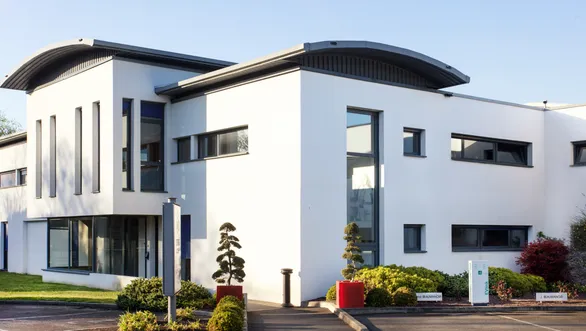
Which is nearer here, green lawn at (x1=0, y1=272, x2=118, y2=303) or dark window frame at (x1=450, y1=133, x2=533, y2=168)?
green lawn at (x1=0, y1=272, x2=118, y2=303)

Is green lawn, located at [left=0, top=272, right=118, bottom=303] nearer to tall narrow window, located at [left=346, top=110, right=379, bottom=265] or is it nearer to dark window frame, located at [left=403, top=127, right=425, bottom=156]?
tall narrow window, located at [left=346, top=110, right=379, bottom=265]

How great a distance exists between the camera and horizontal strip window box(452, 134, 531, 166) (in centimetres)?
2214

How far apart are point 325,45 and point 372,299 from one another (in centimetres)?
624

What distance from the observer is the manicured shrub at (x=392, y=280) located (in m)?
17.1

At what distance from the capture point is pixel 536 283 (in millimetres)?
20125

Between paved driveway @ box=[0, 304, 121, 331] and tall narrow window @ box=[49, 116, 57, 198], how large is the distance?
7780 millimetres

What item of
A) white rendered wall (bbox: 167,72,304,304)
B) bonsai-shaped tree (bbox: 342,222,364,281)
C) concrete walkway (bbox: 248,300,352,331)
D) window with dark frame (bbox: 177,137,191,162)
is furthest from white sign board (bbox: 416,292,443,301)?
window with dark frame (bbox: 177,137,191,162)

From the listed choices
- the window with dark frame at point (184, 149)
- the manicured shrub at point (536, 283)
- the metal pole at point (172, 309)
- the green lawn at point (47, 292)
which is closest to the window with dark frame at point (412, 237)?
the manicured shrub at point (536, 283)

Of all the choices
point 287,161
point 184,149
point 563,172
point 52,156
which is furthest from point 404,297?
point 52,156

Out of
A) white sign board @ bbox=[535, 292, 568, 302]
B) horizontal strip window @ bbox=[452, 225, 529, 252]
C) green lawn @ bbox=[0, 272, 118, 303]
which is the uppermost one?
horizontal strip window @ bbox=[452, 225, 529, 252]

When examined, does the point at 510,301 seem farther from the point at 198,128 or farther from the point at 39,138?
the point at 39,138

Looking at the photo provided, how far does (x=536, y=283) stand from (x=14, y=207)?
23.5 meters

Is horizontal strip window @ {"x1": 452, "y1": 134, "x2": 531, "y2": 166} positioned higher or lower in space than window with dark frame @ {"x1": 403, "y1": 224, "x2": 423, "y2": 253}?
higher

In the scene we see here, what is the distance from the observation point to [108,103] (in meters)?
21.9
